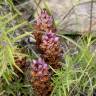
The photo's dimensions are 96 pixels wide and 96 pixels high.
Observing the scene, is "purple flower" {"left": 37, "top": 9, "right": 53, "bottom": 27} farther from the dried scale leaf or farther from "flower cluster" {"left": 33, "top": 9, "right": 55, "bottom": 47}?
the dried scale leaf

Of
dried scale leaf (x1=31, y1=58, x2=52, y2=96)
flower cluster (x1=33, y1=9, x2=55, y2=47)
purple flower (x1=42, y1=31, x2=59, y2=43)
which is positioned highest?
flower cluster (x1=33, y1=9, x2=55, y2=47)

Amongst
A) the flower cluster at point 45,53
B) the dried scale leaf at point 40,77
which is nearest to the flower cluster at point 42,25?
the flower cluster at point 45,53

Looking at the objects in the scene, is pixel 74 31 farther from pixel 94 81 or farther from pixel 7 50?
pixel 7 50

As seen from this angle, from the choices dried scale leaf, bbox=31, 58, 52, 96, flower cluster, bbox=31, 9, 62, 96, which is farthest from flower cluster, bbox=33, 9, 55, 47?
dried scale leaf, bbox=31, 58, 52, 96

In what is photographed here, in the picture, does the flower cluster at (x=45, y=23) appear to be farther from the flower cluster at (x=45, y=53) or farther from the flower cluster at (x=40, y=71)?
the flower cluster at (x=40, y=71)

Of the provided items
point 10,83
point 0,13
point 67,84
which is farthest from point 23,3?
point 67,84

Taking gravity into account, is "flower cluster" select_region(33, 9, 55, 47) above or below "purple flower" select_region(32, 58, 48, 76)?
above

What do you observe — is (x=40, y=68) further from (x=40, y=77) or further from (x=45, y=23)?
(x=45, y=23)

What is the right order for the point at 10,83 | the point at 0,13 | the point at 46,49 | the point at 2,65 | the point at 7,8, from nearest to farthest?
the point at 2,65 < the point at 46,49 < the point at 10,83 < the point at 0,13 < the point at 7,8
